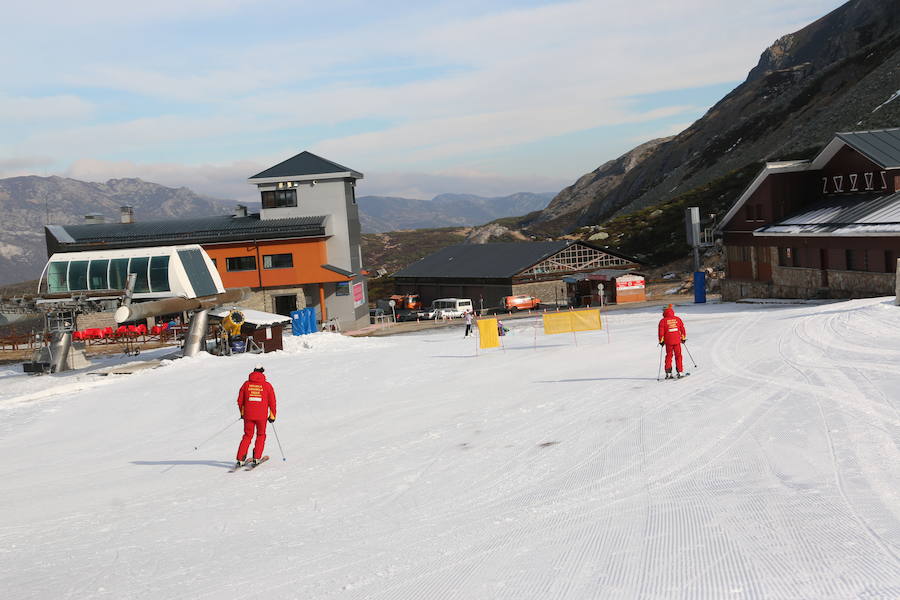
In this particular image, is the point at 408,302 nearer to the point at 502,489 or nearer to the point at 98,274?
the point at 98,274

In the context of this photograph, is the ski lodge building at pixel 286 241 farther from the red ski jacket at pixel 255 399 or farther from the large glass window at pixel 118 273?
the red ski jacket at pixel 255 399

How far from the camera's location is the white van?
56.2 meters

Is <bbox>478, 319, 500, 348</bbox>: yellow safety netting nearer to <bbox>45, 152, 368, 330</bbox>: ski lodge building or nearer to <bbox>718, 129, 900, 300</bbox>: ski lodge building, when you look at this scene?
<bbox>718, 129, 900, 300</bbox>: ski lodge building

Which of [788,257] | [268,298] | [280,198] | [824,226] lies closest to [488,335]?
[824,226]

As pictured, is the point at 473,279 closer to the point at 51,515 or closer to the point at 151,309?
the point at 151,309

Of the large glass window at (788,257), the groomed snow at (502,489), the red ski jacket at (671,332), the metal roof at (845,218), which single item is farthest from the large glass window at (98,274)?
the large glass window at (788,257)

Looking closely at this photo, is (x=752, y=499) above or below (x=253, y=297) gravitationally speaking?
below

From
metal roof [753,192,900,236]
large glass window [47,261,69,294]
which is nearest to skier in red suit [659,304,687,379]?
metal roof [753,192,900,236]

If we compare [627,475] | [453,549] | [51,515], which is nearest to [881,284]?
[627,475]

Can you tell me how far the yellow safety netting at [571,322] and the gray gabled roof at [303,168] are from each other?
1192 inches

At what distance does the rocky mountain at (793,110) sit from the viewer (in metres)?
96.6

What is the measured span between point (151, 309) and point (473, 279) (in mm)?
33147

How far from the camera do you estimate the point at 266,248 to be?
52625mm

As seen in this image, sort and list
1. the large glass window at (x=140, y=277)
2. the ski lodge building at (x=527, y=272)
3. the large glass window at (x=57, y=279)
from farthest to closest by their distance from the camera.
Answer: the ski lodge building at (x=527, y=272) < the large glass window at (x=140, y=277) < the large glass window at (x=57, y=279)
